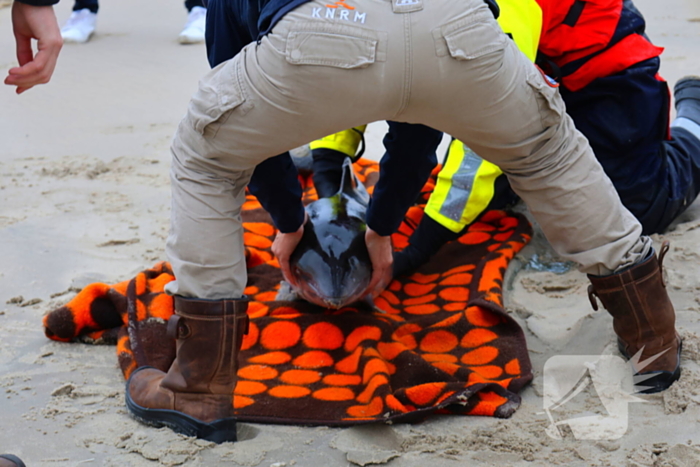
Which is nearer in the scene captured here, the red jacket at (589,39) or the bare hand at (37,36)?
the bare hand at (37,36)

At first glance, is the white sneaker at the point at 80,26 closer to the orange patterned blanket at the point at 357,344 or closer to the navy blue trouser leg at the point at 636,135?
the orange patterned blanket at the point at 357,344

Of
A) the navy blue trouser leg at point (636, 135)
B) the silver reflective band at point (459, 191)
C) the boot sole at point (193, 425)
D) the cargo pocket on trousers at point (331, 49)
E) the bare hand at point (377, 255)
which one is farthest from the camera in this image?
the silver reflective band at point (459, 191)

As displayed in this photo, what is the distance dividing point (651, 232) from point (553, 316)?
0.54 metres

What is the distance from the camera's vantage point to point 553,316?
1943 mm

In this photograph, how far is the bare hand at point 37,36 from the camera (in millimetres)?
1369

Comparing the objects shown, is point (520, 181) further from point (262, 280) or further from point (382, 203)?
point (262, 280)

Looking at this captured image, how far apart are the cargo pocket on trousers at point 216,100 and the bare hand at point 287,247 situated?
66cm

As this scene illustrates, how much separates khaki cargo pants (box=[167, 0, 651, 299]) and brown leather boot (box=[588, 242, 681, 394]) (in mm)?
39

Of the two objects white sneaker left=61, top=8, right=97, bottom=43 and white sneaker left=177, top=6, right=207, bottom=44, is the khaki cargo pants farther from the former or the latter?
white sneaker left=61, top=8, right=97, bottom=43

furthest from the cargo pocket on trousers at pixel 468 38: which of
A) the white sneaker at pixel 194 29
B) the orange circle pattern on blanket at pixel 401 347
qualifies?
the white sneaker at pixel 194 29

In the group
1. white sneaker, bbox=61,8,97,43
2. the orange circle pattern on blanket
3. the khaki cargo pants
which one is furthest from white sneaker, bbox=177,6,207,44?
the khaki cargo pants

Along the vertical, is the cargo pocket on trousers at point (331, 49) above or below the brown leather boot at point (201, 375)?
above

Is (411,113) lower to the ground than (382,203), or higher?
higher

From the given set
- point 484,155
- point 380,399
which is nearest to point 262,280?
point 380,399
